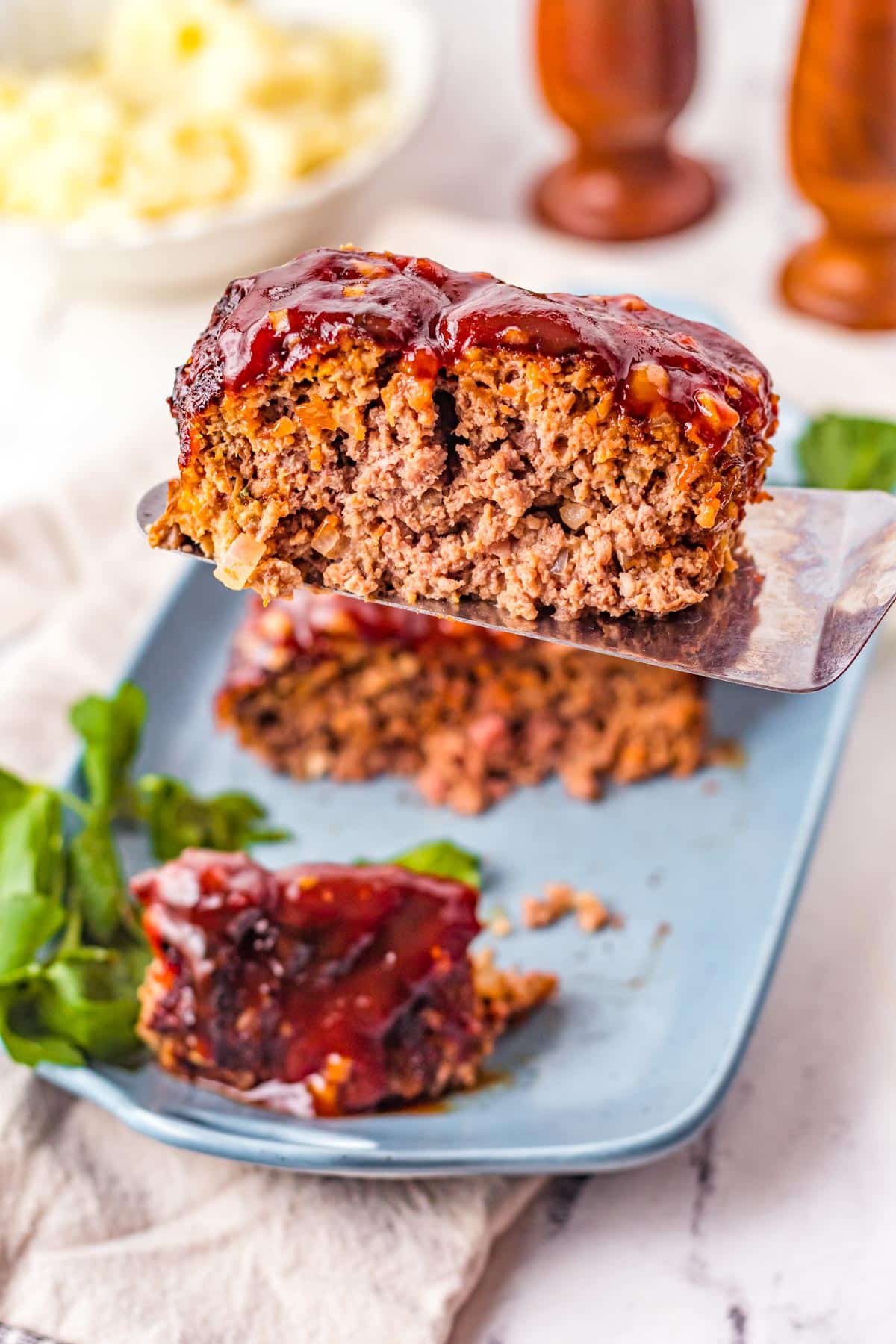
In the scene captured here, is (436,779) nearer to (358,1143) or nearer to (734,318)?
(358,1143)

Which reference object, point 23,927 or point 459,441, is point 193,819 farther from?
point 459,441

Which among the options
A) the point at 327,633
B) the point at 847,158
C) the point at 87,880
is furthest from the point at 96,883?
the point at 847,158

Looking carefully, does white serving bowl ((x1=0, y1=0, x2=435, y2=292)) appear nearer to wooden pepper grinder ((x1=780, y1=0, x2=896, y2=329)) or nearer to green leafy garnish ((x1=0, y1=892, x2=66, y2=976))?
wooden pepper grinder ((x1=780, y1=0, x2=896, y2=329))

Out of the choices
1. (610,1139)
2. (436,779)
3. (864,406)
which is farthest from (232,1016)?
(864,406)

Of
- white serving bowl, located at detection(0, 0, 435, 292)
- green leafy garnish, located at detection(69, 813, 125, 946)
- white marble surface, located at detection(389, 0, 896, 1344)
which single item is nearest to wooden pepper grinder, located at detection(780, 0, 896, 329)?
white serving bowl, located at detection(0, 0, 435, 292)

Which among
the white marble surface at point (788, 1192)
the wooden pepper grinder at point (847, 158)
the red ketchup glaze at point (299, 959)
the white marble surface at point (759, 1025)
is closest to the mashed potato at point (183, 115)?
the white marble surface at point (759, 1025)

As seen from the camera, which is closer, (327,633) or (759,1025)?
(759,1025)
